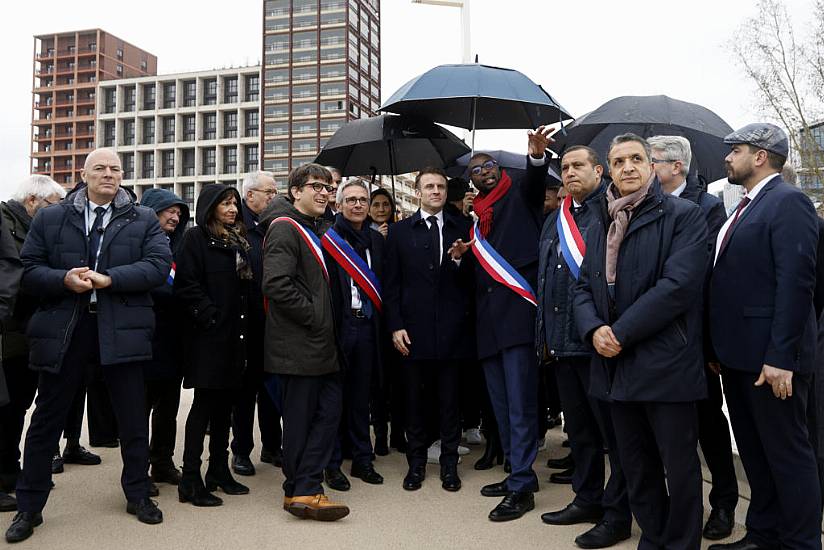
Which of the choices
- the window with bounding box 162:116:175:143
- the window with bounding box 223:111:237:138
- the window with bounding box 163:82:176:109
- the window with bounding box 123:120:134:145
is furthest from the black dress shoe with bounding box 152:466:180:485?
the window with bounding box 123:120:134:145

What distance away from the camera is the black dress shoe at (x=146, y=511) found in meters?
3.93

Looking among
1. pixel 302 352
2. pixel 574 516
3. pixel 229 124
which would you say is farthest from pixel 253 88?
pixel 574 516

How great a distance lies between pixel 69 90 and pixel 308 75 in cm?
3983

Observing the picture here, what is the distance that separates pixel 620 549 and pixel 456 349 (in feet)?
5.55

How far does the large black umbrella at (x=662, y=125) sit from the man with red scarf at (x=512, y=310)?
106cm

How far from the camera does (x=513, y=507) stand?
4.04m

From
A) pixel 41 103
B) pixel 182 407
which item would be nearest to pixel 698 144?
pixel 182 407

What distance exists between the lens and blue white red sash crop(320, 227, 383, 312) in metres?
4.56

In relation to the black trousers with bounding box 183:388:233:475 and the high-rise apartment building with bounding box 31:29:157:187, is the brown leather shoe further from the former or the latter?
the high-rise apartment building with bounding box 31:29:157:187

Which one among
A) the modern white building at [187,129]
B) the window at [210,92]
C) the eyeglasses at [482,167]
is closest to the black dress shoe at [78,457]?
the eyeglasses at [482,167]

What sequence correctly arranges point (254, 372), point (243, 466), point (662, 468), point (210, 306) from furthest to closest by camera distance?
point (243, 466)
point (254, 372)
point (210, 306)
point (662, 468)

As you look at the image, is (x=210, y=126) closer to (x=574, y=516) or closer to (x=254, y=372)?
(x=254, y=372)

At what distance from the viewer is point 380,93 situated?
8831 cm

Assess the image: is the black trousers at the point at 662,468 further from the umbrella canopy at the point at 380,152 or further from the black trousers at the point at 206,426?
the umbrella canopy at the point at 380,152
